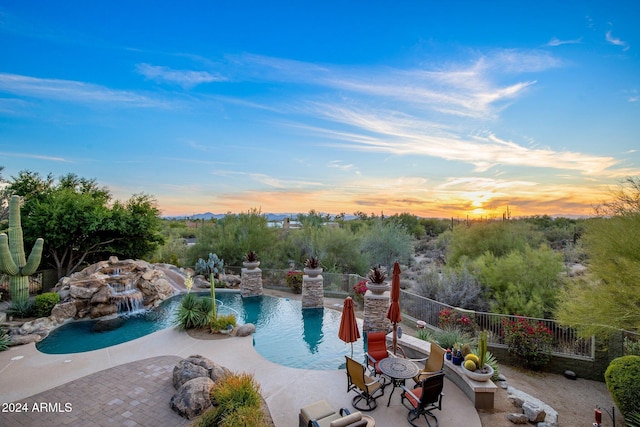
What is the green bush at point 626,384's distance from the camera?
5.99 metres

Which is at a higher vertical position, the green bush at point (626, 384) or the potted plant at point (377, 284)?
the potted plant at point (377, 284)

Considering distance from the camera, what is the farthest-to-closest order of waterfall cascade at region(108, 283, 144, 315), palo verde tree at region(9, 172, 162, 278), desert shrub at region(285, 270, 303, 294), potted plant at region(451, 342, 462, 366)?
desert shrub at region(285, 270, 303, 294) < palo verde tree at region(9, 172, 162, 278) < waterfall cascade at region(108, 283, 144, 315) < potted plant at region(451, 342, 462, 366)

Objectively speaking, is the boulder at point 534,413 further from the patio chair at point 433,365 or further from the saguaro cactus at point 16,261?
the saguaro cactus at point 16,261

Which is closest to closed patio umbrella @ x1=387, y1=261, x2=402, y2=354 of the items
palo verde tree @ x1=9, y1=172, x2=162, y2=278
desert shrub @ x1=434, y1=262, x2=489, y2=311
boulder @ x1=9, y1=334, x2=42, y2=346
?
desert shrub @ x1=434, y1=262, x2=489, y2=311

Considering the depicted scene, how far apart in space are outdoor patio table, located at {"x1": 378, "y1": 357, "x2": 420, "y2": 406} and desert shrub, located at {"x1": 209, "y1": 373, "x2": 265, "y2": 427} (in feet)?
8.53

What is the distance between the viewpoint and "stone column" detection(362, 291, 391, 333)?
36.3 feet

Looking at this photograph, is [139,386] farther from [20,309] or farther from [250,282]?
[250,282]

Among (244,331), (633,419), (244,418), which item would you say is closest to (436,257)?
(244,331)

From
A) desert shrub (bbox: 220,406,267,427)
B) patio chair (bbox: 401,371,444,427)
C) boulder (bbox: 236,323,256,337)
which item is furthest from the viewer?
boulder (bbox: 236,323,256,337)

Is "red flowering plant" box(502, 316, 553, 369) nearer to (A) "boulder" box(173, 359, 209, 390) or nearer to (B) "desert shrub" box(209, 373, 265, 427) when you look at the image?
(B) "desert shrub" box(209, 373, 265, 427)

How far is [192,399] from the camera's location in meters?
6.06

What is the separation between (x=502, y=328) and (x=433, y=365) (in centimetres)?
413

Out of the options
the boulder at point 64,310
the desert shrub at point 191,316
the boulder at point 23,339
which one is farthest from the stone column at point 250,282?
the boulder at point 23,339

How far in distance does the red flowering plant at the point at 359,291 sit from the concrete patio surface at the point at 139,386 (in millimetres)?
6306
